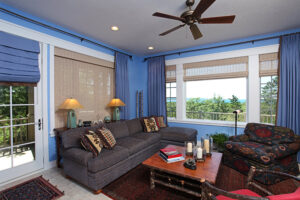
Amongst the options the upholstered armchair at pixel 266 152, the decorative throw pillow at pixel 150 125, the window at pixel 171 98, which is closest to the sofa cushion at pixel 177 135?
the decorative throw pillow at pixel 150 125

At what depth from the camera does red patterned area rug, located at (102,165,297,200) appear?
6.43 ft

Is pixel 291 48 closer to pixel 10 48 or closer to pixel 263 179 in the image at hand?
pixel 263 179

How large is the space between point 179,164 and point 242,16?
2738mm

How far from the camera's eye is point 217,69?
3875mm

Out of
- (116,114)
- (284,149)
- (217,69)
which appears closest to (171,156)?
(284,149)

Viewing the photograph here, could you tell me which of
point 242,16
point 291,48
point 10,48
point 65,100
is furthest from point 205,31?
point 10,48

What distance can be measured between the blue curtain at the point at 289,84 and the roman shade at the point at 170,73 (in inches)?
97.8

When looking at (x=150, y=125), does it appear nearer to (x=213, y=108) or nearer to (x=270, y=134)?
(x=213, y=108)

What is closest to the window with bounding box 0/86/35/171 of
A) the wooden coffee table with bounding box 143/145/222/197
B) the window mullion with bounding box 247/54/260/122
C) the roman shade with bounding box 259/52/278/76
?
the wooden coffee table with bounding box 143/145/222/197

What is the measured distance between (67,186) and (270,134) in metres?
3.69

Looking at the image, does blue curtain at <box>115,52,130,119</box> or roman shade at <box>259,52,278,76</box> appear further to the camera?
blue curtain at <box>115,52,130,119</box>

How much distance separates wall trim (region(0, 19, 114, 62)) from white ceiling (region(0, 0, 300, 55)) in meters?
0.29

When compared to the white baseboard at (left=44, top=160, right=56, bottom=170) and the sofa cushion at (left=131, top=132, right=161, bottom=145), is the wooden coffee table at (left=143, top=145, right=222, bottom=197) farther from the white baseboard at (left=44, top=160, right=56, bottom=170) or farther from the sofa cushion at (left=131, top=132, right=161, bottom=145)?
the white baseboard at (left=44, top=160, right=56, bottom=170)

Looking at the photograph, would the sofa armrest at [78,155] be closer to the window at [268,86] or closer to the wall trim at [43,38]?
the wall trim at [43,38]
